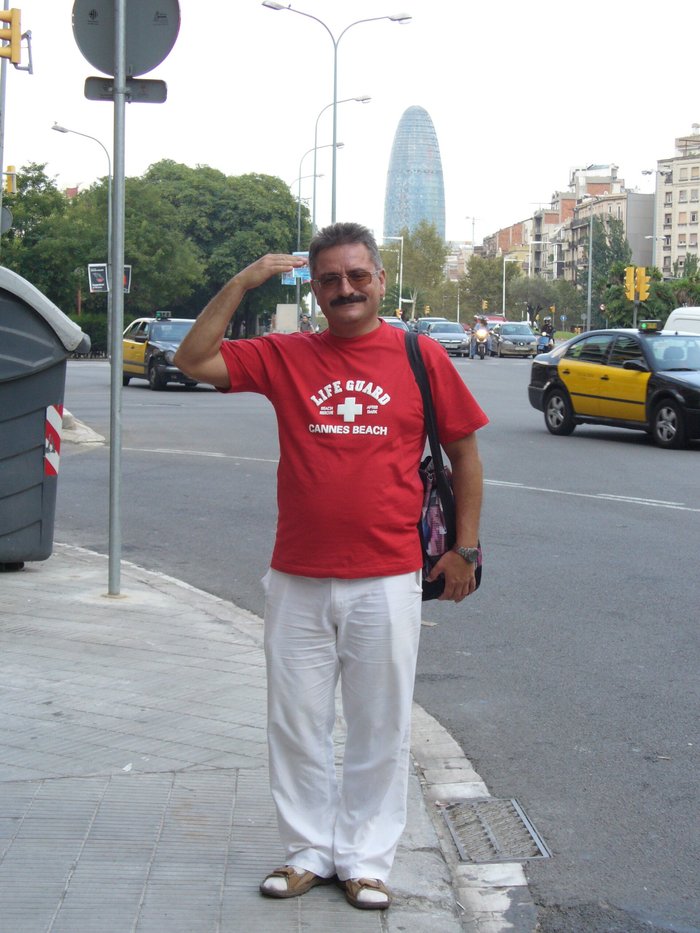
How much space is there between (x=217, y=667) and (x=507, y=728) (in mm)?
1362

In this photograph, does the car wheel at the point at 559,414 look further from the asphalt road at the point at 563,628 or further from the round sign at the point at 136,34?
the round sign at the point at 136,34

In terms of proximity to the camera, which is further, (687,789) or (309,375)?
(687,789)

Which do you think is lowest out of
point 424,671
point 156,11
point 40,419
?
point 424,671

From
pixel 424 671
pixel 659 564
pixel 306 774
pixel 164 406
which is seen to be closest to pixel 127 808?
pixel 306 774

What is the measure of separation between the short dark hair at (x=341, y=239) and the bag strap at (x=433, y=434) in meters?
0.25

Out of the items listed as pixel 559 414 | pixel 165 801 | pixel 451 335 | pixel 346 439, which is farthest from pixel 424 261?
pixel 346 439

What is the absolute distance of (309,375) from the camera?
364 cm

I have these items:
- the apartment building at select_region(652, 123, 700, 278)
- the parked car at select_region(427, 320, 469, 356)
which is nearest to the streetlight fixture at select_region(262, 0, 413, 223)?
the parked car at select_region(427, 320, 469, 356)

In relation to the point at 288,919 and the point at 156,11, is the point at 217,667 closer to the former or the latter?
the point at 288,919

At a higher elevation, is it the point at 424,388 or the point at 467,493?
the point at 424,388

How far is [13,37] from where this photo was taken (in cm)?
1875

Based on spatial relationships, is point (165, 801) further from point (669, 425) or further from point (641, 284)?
point (641, 284)

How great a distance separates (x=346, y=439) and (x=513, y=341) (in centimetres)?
5626

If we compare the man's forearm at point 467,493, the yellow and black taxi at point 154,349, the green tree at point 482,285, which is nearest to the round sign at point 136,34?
the man's forearm at point 467,493
